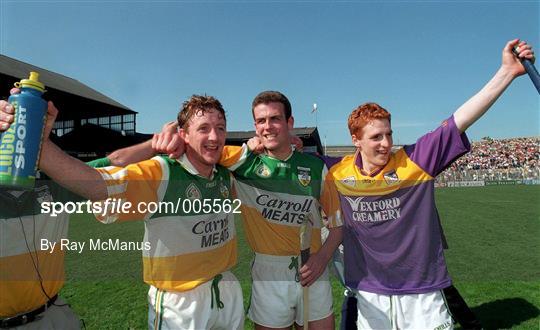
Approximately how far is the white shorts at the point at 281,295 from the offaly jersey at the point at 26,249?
144 cm

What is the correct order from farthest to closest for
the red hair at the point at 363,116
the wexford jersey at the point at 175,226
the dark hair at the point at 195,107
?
1. the red hair at the point at 363,116
2. the dark hair at the point at 195,107
3. the wexford jersey at the point at 175,226

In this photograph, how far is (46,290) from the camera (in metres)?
2.38

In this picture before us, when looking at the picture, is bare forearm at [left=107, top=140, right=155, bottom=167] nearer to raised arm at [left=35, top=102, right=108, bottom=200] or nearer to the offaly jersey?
the offaly jersey

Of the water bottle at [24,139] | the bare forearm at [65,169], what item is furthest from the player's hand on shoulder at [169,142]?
the water bottle at [24,139]

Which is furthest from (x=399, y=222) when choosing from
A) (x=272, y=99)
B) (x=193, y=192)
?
(x=193, y=192)

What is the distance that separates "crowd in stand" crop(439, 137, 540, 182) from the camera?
3647 cm

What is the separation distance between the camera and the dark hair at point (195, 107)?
2.40 m

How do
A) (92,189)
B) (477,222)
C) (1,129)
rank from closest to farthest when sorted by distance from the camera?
(1,129)
(92,189)
(477,222)

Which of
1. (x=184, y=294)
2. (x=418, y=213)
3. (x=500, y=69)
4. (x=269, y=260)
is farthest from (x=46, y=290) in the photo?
(x=500, y=69)

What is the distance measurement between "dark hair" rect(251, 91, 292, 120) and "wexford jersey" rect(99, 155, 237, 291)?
84cm

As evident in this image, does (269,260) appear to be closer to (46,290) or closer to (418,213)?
(418,213)

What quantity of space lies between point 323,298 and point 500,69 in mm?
2112

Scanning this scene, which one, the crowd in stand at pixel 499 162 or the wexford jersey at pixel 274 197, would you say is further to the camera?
the crowd in stand at pixel 499 162

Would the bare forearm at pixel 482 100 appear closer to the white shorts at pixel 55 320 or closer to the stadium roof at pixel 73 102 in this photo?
the white shorts at pixel 55 320
